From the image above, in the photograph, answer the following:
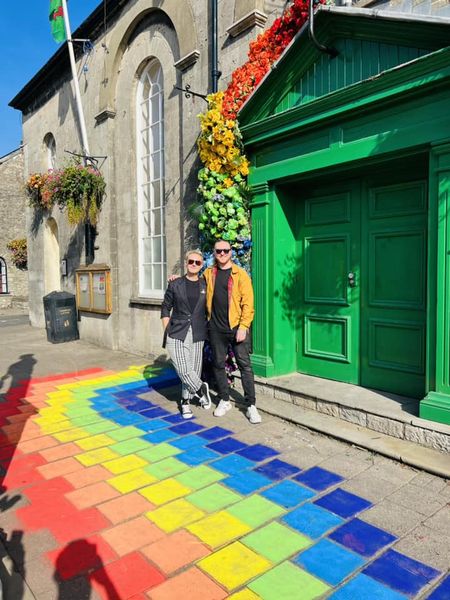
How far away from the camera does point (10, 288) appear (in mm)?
22734

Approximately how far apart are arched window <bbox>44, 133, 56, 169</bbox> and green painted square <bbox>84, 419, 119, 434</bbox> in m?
9.39

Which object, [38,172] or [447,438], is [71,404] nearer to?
[447,438]

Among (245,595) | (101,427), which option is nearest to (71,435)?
(101,427)

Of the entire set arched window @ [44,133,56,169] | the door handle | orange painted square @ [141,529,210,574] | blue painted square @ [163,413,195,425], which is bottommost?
orange painted square @ [141,529,210,574]

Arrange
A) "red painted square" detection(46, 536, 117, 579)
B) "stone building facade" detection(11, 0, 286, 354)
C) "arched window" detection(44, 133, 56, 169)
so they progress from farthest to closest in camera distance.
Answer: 1. "arched window" detection(44, 133, 56, 169)
2. "stone building facade" detection(11, 0, 286, 354)
3. "red painted square" detection(46, 536, 117, 579)

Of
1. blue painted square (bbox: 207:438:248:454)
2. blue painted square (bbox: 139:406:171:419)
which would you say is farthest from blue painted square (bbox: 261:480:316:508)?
blue painted square (bbox: 139:406:171:419)

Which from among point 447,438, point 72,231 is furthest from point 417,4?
point 72,231

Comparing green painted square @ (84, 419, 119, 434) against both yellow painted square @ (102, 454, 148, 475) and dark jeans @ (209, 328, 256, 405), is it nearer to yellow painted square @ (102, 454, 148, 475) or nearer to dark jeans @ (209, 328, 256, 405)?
yellow painted square @ (102, 454, 148, 475)

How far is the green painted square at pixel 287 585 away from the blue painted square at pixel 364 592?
76 millimetres

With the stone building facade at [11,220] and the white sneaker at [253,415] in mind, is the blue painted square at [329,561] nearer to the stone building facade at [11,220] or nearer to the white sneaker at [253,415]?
the white sneaker at [253,415]

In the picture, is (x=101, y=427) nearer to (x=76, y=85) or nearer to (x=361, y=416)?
(x=361, y=416)

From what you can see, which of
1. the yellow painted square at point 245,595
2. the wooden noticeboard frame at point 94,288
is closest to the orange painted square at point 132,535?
the yellow painted square at point 245,595

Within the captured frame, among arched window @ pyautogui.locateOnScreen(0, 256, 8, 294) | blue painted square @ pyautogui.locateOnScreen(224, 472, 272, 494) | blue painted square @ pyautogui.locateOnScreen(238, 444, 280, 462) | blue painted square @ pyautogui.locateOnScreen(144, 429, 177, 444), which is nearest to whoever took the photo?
blue painted square @ pyautogui.locateOnScreen(224, 472, 272, 494)

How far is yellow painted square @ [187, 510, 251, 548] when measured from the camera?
8.30ft
